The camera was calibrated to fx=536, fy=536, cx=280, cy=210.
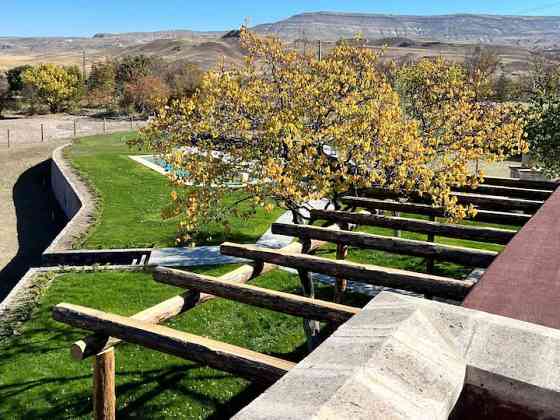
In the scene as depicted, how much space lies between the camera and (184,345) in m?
3.86

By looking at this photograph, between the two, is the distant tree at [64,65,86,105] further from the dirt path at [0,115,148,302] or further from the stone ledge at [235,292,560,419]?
the stone ledge at [235,292,560,419]

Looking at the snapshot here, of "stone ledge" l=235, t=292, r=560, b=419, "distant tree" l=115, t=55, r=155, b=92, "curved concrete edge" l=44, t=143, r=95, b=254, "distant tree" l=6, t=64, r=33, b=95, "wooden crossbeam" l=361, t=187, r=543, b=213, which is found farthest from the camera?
"distant tree" l=115, t=55, r=155, b=92

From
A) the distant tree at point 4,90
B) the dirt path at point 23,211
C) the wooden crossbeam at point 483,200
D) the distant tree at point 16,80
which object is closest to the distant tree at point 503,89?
Result: the dirt path at point 23,211

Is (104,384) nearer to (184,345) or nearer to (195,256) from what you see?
(184,345)

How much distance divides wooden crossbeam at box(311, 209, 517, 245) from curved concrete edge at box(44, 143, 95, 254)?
11.8 m

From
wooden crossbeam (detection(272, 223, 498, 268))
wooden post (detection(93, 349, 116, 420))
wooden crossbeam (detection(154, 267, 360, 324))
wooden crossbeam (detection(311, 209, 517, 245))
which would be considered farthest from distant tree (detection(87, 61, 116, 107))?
wooden post (detection(93, 349, 116, 420))

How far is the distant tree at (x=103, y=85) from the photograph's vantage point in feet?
228

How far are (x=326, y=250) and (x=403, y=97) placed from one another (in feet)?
61.8

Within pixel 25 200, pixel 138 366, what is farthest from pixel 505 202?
pixel 25 200

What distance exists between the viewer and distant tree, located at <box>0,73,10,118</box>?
64.8 metres

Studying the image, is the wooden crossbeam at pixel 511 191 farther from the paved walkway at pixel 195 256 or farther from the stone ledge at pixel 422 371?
the stone ledge at pixel 422 371

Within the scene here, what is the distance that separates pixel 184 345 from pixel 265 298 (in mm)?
973

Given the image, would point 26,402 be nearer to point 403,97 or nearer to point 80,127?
point 403,97

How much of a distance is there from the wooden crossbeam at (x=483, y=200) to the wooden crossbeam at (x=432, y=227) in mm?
3050
